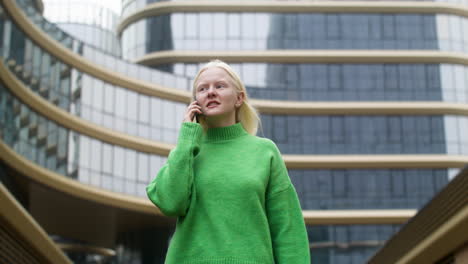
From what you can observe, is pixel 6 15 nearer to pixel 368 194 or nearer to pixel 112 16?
pixel 368 194

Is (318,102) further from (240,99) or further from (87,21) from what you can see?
(240,99)

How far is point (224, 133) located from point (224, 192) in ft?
1.34

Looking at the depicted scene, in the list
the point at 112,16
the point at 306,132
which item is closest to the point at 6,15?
the point at 306,132

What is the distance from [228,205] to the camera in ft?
15.3

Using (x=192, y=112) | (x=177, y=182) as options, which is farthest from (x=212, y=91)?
(x=177, y=182)

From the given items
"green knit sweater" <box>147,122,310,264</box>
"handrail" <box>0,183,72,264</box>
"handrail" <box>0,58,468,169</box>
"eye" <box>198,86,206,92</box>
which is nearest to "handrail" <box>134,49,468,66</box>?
"handrail" <box>0,58,468,169</box>

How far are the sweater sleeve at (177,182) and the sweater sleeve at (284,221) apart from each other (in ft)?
1.44

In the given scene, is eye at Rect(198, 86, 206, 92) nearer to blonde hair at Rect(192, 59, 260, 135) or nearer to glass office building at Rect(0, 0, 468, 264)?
blonde hair at Rect(192, 59, 260, 135)

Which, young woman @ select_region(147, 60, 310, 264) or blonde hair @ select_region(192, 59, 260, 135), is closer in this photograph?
young woman @ select_region(147, 60, 310, 264)

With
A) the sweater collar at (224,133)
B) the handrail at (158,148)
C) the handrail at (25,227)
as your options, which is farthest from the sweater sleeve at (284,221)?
the handrail at (158,148)

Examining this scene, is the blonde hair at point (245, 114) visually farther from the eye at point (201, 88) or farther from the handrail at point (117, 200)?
the handrail at point (117, 200)

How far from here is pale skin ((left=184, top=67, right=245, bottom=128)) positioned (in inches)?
192

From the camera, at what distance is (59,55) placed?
4384 cm

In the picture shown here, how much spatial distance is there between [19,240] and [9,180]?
16.2 meters
